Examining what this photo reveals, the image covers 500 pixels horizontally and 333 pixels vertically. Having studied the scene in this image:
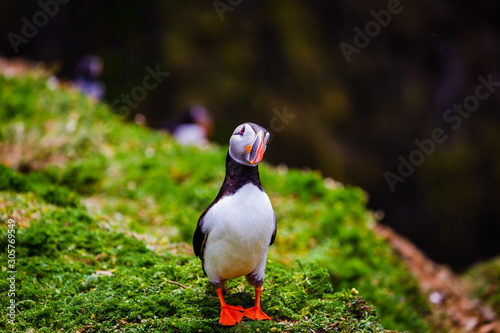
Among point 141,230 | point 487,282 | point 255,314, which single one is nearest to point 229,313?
point 255,314

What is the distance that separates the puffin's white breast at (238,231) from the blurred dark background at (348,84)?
303 inches

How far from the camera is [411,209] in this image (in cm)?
1100

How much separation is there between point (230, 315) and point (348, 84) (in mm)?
8840

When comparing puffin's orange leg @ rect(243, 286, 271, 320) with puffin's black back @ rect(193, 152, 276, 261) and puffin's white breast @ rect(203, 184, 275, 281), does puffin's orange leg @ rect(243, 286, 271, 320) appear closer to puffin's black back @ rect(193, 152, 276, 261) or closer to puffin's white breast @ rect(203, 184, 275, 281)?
puffin's white breast @ rect(203, 184, 275, 281)

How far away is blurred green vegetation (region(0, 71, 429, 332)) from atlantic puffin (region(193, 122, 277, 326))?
282 millimetres

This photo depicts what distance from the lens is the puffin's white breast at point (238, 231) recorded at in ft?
10.5

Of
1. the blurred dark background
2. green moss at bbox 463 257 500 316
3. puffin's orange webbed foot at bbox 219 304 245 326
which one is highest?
the blurred dark background

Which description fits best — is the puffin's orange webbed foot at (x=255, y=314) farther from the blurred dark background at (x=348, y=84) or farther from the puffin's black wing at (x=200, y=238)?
the blurred dark background at (x=348, y=84)

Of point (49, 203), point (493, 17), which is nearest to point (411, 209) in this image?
point (493, 17)

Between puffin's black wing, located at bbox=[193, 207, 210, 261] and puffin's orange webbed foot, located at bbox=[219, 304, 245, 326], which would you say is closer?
puffin's orange webbed foot, located at bbox=[219, 304, 245, 326]

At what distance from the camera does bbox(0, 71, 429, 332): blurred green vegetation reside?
3.58 m

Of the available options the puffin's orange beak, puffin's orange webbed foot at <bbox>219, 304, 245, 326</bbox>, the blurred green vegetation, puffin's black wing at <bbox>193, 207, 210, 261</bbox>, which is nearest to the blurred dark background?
the blurred green vegetation

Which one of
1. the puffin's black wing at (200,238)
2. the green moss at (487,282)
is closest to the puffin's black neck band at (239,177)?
the puffin's black wing at (200,238)

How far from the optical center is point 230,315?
10.7 feet
